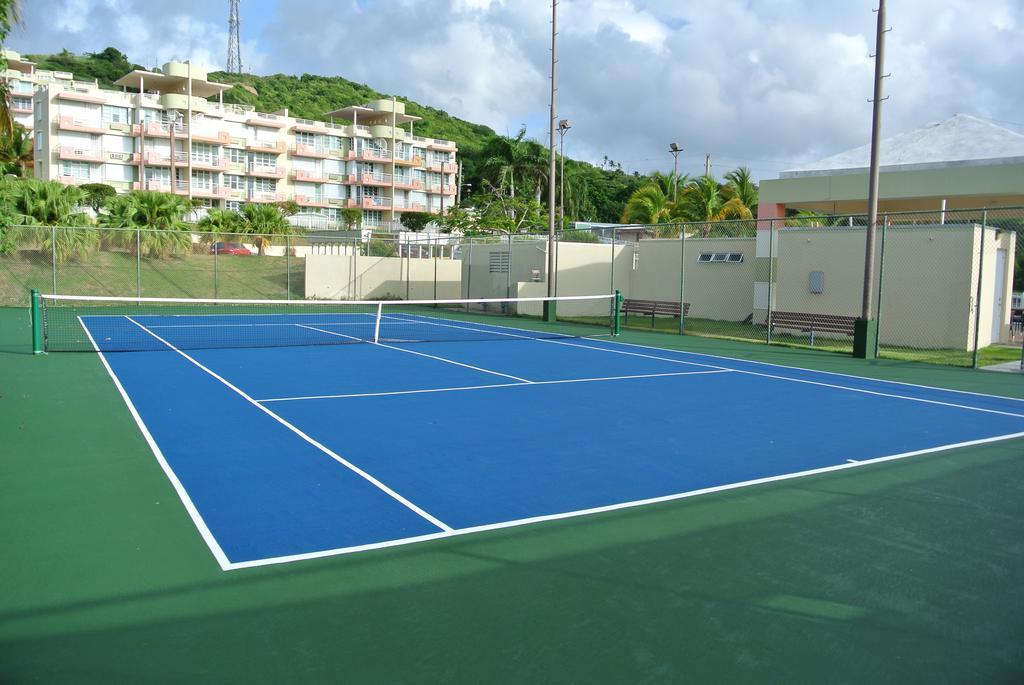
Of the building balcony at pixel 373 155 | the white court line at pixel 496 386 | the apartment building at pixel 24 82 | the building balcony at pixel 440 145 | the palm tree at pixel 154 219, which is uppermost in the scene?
the apartment building at pixel 24 82

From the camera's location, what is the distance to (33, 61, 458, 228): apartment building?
7512 cm

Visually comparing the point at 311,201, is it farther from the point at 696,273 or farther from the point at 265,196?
the point at 696,273

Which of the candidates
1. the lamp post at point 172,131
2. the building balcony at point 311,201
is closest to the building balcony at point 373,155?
the building balcony at point 311,201

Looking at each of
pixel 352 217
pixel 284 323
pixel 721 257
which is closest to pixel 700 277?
pixel 721 257

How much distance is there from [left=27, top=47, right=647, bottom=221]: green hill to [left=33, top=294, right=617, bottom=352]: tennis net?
31414mm

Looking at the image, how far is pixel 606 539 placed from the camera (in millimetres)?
5938

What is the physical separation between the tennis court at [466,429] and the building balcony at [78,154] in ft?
214

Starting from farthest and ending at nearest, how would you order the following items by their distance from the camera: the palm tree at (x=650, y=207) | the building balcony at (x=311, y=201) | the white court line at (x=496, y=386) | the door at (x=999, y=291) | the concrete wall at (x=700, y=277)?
1. the building balcony at (x=311, y=201)
2. the palm tree at (x=650, y=207)
3. the concrete wall at (x=700, y=277)
4. the door at (x=999, y=291)
5. the white court line at (x=496, y=386)

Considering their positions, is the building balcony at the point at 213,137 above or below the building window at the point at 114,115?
below

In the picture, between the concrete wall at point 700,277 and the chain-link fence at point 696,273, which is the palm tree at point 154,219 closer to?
the chain-link fence at point 696,273

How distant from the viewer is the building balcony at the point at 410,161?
9438cm

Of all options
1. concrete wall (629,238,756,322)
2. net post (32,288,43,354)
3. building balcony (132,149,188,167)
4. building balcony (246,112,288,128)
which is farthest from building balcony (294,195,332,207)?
net post (32,288,43,354)

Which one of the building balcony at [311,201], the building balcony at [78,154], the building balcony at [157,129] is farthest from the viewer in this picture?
the building balcony at [311,201]

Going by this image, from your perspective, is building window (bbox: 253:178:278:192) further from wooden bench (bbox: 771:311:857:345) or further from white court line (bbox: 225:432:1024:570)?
white court line (bbox: 225:432:1024:570)
